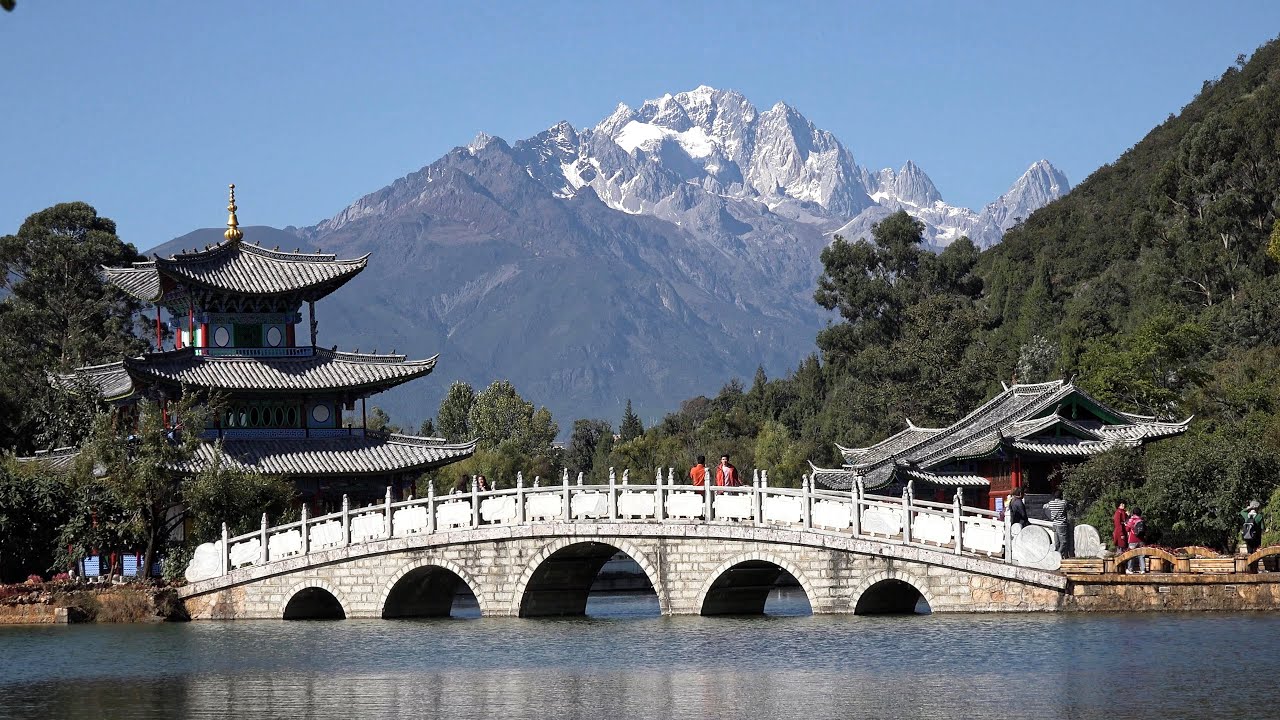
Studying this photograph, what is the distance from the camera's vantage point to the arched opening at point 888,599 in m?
34.0

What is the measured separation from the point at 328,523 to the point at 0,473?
30.1ft

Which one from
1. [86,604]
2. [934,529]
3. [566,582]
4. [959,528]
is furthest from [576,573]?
[86,604]

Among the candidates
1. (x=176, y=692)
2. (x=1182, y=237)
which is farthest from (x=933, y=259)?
(x=176, y=692)

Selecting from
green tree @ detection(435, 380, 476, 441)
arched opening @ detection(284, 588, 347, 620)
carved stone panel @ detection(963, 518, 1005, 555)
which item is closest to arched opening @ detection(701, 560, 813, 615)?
carved stone panel @ detection(963, 518, 1005, 555)

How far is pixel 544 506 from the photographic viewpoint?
36.7 meters

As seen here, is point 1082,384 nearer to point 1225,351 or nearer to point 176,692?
point 1225,351

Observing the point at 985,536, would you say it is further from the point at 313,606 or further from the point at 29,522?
the point at 29,522

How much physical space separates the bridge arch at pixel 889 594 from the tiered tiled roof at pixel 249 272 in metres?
20.6

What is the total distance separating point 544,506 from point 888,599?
695cm

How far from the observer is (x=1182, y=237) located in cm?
7919

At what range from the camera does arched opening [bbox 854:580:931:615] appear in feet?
112

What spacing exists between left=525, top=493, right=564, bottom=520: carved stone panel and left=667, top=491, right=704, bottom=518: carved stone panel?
231 cm

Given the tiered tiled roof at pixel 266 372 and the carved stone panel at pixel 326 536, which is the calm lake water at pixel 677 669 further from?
the tiered tiled roof at pixel 266 372

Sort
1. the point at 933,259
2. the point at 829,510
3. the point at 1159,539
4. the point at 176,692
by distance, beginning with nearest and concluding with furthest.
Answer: the point at 176,692
the point at 829,510
the point at 1159,539
the point at 933,259
